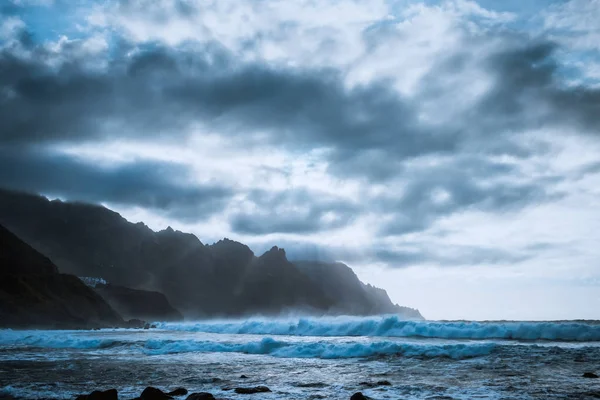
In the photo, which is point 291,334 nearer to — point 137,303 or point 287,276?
point 137,303

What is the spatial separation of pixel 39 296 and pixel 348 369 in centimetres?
8961

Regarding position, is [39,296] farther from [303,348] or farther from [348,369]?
[348,369]

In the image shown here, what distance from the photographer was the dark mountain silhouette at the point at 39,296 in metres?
84.7

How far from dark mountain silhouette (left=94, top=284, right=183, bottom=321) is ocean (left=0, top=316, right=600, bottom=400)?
100067 millimetres

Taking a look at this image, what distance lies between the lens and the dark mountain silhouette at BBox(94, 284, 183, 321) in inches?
5172

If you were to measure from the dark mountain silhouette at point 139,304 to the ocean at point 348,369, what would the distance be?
100067 millimetres

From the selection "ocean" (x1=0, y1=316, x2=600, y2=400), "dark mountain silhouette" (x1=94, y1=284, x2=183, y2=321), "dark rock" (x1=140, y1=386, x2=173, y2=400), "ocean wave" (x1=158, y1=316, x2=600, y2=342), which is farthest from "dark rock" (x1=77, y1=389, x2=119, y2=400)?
"dark mountain silhouette" (x1=94, y1=284, x2=183, y2=321)

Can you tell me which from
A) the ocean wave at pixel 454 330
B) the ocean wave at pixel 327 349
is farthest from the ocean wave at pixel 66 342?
the ocean wave at pixel 454 330

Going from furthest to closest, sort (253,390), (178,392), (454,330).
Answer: (454,330) → (253,390) → (178,392)

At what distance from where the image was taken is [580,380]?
1612cm

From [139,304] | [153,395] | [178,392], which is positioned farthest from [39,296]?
[153,395]

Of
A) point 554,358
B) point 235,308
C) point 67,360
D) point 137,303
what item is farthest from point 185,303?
point 554,358

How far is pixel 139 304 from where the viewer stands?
13375 centimetres

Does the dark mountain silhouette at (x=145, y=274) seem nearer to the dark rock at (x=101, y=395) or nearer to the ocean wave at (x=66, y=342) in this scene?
the ocean wave at (x=66, y=342)
